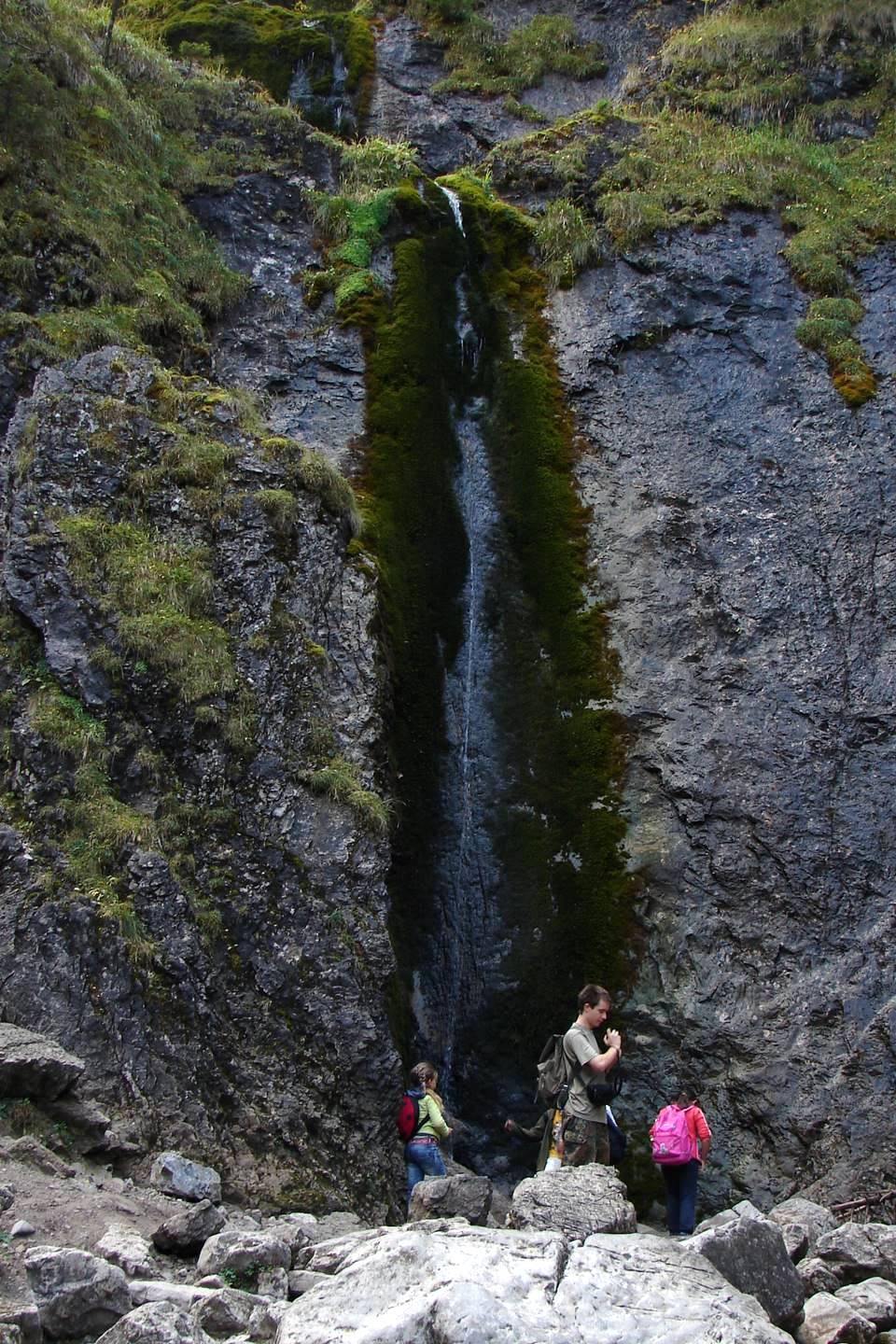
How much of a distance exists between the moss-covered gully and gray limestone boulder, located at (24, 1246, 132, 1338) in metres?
6.89

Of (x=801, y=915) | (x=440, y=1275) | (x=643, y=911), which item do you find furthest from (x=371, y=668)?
(x=440, y=1275)

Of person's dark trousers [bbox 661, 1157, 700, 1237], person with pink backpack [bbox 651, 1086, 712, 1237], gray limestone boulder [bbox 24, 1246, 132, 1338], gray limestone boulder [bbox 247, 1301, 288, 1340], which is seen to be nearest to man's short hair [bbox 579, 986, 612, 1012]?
person with pink backpack [bbox 651, 1086, 712, 1237]

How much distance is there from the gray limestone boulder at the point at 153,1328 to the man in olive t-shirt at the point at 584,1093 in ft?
15.9

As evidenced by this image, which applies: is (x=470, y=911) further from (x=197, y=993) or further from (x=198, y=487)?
(x=198, y=487)

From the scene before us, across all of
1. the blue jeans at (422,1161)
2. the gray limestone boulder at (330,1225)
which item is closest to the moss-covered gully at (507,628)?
the blue jeans at (422,1161)

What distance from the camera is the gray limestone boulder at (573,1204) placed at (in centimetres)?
763

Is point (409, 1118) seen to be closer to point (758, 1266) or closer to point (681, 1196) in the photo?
point (681, 1196)

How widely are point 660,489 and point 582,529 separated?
4.48ft

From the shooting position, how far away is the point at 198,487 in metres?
13.8

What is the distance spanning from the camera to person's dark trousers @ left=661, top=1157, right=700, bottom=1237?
9.28 metres

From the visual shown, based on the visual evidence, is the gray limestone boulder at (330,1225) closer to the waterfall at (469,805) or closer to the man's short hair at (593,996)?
the man's short hair at (593,996)

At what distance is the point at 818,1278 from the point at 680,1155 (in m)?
2.04

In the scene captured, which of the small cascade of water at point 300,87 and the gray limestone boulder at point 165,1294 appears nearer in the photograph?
the gray limestone boulder at point 165,1294

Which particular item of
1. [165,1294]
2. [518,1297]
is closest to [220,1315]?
[165,1294]
